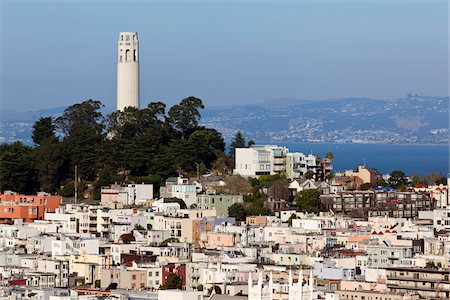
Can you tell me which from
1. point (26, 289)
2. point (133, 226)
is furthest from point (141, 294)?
point (133, 226)

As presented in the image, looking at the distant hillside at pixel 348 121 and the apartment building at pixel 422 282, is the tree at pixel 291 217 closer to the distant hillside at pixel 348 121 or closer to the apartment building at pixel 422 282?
the apartment building at pixel 422 282

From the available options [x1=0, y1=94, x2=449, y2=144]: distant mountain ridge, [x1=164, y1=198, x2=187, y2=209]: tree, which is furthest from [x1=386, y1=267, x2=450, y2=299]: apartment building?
[x1=0, y1=94, x2=449, y2=144]: distant mountain ridge

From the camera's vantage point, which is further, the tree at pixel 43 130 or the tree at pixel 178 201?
the tree at pixel 43 130

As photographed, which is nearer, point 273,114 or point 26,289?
point 26,289

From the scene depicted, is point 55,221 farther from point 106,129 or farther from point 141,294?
point 141,294

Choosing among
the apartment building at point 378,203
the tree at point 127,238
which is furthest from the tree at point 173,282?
the apartment building at point 378,203

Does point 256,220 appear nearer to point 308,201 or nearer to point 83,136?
point 308,201

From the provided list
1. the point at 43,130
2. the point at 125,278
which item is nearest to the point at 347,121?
the point at 43,130
